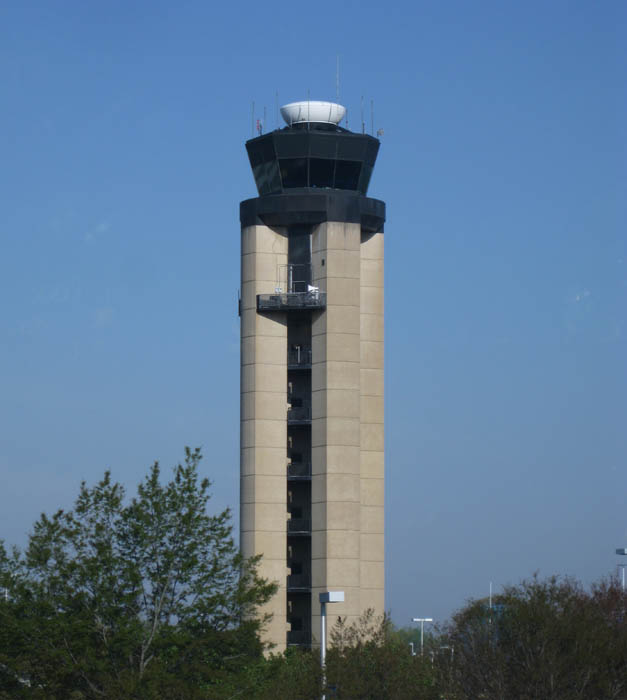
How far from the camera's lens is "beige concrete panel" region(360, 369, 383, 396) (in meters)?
113

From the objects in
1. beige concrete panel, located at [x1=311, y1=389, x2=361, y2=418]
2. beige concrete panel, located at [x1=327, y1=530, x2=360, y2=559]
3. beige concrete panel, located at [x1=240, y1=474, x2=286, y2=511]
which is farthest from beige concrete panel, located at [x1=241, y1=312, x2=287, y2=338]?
beige concrete panel, located at [x1=327, y1=530, x2=360, y2=559]

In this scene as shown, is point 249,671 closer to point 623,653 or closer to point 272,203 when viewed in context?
point 623,653

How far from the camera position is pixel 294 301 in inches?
4318

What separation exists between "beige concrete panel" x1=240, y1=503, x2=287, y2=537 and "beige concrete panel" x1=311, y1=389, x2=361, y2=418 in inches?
282

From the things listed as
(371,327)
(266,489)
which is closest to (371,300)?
(371,327)

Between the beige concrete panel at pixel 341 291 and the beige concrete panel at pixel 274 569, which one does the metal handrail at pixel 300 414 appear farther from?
the beige concrete panel at pixel 274 569

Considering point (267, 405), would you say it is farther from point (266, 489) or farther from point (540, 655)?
point (540, 655)

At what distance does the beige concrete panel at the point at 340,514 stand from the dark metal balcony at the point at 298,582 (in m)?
4.49

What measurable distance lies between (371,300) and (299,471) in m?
14.1

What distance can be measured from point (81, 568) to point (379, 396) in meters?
46.5

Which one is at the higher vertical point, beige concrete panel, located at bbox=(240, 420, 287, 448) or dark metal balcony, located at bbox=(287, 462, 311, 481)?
beige concrete panel, located at bbox=(240, 420, 287, 448)

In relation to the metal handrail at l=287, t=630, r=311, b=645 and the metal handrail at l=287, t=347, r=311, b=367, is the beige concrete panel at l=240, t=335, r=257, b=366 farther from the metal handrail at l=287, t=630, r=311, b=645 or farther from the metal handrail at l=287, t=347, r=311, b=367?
the metal handrail at l=287, t=630, r=311, b=645

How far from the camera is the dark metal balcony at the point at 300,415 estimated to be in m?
110

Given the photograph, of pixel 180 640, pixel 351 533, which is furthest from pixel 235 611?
pixel 351 533
